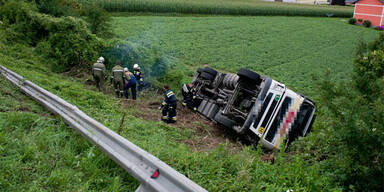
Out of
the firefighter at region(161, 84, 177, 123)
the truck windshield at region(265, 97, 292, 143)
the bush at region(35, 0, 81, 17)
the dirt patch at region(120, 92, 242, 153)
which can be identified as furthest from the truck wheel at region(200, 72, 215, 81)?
the bush at region(35, 0, 81, 17)

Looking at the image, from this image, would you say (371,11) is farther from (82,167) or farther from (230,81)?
(82,167)

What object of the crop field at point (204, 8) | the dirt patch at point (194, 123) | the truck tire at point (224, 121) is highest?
the crop field at point (204, 8)

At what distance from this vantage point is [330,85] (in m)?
5.57

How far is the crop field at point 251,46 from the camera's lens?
16891 millimetres

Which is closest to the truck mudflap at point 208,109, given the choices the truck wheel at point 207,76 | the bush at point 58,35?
the truck wheel at point 207,76

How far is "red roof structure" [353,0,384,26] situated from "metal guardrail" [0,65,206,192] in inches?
1887

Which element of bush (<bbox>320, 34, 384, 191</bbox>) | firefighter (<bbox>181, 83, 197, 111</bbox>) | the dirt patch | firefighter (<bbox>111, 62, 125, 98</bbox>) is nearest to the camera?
bush (<bbox>320, 34, 384, 191</bbox>)

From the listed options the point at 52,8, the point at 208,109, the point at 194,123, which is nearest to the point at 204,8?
the point at 52,8

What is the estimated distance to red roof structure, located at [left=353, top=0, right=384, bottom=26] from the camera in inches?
1620

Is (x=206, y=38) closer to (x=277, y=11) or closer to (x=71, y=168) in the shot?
(x=71, y=168)

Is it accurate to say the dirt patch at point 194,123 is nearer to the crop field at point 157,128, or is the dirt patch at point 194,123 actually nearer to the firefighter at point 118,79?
the crop field at point 157,128

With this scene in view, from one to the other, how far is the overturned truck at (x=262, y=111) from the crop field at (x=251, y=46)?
503cm

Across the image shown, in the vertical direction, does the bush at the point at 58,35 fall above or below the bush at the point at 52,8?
below

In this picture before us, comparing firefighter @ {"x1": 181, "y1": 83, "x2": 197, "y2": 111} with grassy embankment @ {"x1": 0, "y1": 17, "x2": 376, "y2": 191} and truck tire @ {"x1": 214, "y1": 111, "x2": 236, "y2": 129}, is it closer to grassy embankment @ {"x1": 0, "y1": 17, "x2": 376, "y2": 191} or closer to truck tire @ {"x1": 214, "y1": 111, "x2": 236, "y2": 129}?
truck tire @ {"x1": 214, "y1": 111, "x2": 236, "y2": 129}
